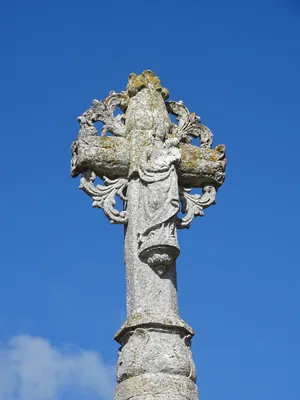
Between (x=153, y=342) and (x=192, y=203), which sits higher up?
(x=192, y=203)

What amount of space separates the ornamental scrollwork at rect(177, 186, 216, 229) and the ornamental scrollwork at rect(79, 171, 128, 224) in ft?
2.28

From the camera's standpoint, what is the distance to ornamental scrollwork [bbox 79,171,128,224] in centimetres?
946

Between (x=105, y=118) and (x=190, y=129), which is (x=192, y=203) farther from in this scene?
(x=105, y=118)

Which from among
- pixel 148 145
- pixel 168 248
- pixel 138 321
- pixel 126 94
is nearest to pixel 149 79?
pixel 126 94

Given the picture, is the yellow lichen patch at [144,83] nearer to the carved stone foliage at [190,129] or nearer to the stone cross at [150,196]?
the stone cross at [150,196]

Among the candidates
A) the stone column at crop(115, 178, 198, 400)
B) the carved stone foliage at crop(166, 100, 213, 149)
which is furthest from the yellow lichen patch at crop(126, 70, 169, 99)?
the stone column at crop(115, 178, 198, 400)

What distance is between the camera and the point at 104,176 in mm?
9781

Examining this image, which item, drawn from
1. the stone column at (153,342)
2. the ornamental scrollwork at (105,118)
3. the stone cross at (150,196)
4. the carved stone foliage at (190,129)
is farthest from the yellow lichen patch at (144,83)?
the stone column at (153,342)

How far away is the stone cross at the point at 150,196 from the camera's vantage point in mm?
8297

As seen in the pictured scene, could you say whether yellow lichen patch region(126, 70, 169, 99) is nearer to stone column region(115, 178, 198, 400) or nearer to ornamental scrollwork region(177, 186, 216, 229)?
ornamental scrollwork region(177, 186, 216, 229)

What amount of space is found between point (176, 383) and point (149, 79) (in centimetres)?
413

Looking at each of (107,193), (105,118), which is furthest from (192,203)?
(105,118)

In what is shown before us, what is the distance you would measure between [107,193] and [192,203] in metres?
1.03

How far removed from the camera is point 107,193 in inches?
378
